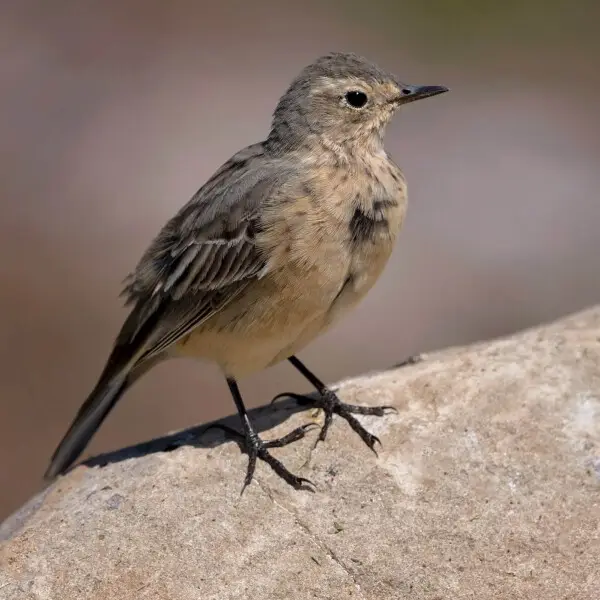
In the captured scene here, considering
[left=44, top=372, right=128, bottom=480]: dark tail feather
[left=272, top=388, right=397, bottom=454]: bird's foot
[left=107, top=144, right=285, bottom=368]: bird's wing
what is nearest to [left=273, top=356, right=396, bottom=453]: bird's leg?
[left=272, top=388, right=397, bottom=454]: bird's foot

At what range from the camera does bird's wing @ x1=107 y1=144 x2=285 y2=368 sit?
20.3ft

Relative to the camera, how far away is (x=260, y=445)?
6148 mm

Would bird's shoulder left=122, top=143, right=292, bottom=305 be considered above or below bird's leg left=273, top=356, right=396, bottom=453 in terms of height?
above

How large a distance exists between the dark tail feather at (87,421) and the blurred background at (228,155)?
3647 millimetres

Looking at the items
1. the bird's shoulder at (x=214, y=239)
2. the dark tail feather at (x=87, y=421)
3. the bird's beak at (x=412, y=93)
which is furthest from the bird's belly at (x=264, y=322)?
the bird's beak at (x=412, y=93)

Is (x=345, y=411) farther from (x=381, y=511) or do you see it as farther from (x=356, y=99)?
(x=356, y=99)

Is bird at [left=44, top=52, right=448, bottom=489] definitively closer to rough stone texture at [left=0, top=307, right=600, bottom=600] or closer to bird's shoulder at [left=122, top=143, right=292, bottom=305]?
bird's shoulder at [left=122, top=143, right=292, bottom=305]

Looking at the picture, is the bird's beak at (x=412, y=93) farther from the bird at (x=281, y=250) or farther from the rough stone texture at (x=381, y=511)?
the rough stone texture at (x=381, y=511)

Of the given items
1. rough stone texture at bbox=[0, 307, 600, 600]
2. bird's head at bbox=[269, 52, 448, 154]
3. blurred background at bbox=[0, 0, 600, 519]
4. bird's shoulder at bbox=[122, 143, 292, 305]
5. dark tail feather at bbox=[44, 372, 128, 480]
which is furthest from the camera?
blurred background at bbox=[0, 0, 600, 519]

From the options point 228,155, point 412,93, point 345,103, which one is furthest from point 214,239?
point 228,155

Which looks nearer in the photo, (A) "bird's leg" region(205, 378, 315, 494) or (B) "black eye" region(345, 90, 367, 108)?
(A) "bird's leg" region(205, 378, 315, 494)

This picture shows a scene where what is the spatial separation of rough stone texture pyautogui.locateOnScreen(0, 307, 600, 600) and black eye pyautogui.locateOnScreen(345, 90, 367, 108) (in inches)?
67.4

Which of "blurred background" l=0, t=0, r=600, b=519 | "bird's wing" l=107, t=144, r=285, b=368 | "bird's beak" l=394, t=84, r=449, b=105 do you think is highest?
"bird's beak" l=394, t=84, r=449, b=105

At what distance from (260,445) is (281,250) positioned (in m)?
1.16
